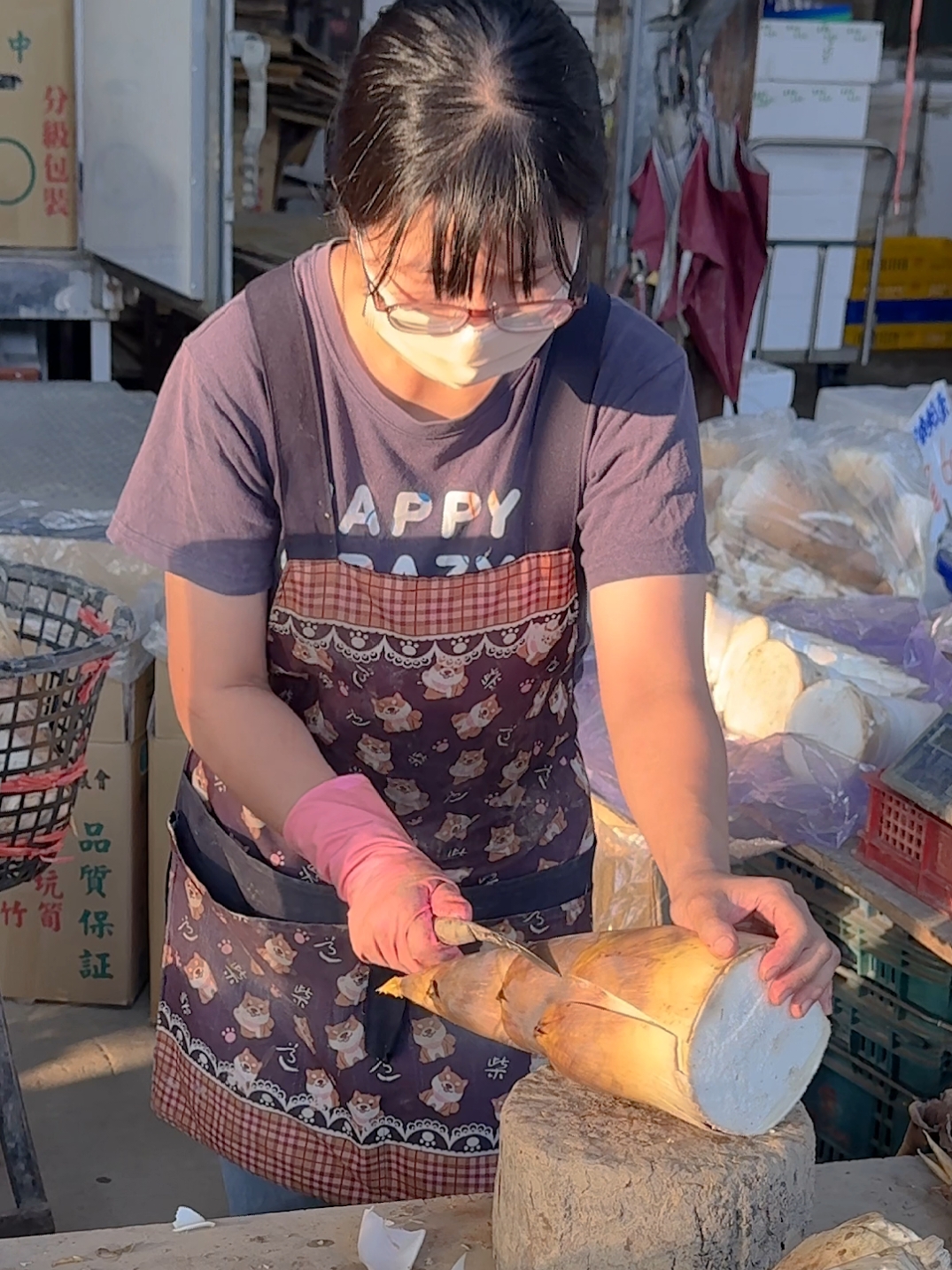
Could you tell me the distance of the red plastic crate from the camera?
233 centimetres

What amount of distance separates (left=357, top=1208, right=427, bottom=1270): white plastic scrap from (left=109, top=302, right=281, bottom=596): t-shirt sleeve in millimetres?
617

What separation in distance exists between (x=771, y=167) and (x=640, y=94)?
3.47 metres

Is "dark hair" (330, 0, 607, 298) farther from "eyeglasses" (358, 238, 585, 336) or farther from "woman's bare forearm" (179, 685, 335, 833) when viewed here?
"woman's bare forearm" (179, 685, 335, 833)

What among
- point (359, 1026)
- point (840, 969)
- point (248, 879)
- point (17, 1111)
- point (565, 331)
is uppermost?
→ point (565, 331)

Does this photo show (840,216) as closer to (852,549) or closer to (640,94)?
(640,94)

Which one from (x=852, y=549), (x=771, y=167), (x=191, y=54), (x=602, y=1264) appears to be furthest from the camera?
(x=771, y=167)

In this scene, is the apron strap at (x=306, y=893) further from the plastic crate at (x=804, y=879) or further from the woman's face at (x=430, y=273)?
the plastic crate at (x=804, y=879)

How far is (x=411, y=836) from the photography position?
1679mm

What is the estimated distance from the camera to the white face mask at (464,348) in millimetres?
1374

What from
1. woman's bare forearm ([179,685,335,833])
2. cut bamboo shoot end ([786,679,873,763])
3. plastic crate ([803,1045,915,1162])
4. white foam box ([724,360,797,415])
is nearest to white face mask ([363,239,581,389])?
woman's bare forearm ([179,685,335,833])

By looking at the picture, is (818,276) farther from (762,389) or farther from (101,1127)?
(101,1127)

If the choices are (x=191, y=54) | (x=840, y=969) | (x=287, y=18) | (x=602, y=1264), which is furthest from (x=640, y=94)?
(x=287, y=18)

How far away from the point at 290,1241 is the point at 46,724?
725 millimetres

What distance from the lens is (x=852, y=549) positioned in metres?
3.29
